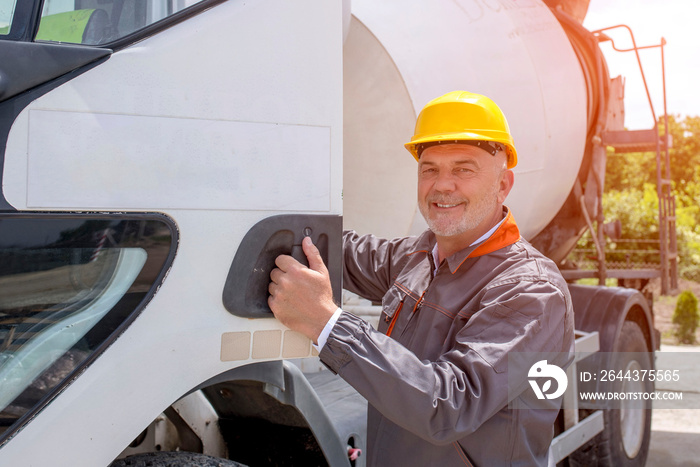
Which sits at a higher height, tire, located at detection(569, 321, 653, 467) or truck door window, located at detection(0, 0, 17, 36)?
truck door window, located at detection(0, 0, 17, 36)

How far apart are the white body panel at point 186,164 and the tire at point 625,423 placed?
2925 millimetres

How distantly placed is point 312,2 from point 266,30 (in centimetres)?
15

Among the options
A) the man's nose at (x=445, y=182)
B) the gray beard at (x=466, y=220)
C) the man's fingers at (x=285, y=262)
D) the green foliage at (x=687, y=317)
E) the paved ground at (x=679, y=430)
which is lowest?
the paved ground at (x=679, y=430)

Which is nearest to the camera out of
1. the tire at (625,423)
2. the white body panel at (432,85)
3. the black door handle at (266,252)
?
the black door handle at (266,252)

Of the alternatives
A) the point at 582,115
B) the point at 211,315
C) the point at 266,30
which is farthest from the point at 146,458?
the point at 582,115

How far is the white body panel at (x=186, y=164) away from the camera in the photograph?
138cm

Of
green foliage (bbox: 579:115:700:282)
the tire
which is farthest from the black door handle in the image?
green foliage (bbox: 579:115:700:282)

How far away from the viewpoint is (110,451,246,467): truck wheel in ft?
5.58

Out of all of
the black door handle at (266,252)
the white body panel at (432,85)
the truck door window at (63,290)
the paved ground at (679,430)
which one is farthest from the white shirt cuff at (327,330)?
the paved ground at (679,430)

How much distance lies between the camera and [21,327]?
1.39 meters

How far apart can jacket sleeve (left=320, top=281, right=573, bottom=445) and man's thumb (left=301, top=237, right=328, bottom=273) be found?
138mm

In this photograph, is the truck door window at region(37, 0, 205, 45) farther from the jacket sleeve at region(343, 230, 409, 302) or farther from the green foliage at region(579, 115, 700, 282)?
the green foliage at region(579, 115, 700, 282)

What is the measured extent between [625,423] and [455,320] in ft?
9.74

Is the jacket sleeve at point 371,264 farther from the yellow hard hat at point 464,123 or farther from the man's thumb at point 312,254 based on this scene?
the man's thumb at point 312,254
